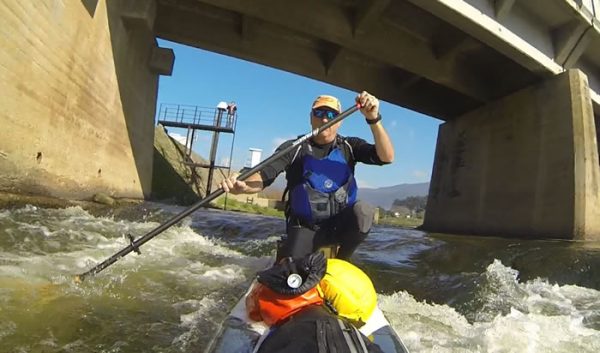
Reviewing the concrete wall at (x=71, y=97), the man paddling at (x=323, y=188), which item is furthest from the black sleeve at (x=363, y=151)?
the concrete wall at (x=71, y=97)

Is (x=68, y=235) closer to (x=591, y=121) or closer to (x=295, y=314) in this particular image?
(x=295, y=314)

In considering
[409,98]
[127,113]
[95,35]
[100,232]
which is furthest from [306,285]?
[409,98]

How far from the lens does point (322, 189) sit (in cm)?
376

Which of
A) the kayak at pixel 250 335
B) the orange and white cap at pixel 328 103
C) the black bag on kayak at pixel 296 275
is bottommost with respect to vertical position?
the kayak at pixel 250 335

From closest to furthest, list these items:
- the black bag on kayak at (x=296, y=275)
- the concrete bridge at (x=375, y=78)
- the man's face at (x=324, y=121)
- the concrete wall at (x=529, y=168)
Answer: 1. the black bag on kayak at (x=296, y=275)
2. the man's face at (x=324, y=121)
3. the concrete bridge at (x=375, y=78)
4. the concrete wall at (x=529, y=168)

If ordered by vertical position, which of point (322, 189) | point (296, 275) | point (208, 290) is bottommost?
point (208, 290)

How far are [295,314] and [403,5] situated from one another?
11.4m

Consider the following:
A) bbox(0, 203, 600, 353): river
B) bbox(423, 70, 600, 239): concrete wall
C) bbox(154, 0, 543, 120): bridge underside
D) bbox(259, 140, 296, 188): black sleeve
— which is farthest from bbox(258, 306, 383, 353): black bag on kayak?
bbox(423, 70, 600, 239): concrete wall

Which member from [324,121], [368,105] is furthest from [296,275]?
[324,121]

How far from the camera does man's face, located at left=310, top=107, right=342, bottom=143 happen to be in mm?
3809

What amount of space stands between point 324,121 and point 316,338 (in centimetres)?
228

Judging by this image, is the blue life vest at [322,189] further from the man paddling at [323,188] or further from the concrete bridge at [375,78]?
the concrete bridge at [375,78]

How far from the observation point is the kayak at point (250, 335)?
89.5 inches

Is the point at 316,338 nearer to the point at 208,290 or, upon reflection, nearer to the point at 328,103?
the point at 328,103
